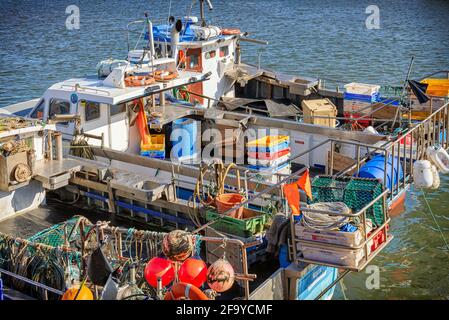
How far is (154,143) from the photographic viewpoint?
18609 mm

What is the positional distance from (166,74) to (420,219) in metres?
7.45

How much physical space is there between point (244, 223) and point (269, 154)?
3895 millimetres

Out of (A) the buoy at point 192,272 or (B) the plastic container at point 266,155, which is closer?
(A) the buoy at point 192,272

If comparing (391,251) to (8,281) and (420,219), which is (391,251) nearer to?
(420,219)

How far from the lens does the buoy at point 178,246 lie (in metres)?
10.7

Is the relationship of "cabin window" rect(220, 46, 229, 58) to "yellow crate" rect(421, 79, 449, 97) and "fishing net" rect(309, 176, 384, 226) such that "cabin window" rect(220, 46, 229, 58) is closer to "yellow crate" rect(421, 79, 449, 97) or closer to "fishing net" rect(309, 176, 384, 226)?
"yellow crate" rect(421, 79, 449, 97)

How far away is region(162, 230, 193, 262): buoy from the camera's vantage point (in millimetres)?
10742

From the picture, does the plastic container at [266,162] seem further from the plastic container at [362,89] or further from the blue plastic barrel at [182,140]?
the plastic container at [362,89]

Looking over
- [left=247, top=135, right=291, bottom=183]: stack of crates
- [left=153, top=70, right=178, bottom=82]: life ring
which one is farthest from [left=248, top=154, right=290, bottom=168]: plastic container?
[left=153, top=70, right=178, bottom=82]: life ring

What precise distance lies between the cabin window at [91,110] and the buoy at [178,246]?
7.68 metres

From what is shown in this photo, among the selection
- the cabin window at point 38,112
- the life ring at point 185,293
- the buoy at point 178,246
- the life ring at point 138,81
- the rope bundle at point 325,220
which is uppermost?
the life ring at point 138,81

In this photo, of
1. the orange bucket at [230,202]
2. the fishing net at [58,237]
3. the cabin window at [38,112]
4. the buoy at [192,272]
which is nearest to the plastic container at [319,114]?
the orange bucket at [230,202]

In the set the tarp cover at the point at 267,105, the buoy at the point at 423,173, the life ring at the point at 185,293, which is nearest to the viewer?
the life ring at the point at 185,293

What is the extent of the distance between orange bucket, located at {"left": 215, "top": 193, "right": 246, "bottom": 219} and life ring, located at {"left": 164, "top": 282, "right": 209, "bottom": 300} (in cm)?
384
